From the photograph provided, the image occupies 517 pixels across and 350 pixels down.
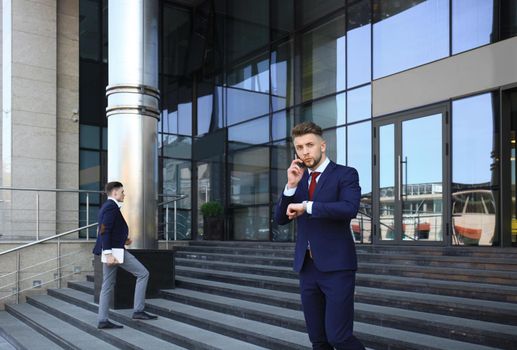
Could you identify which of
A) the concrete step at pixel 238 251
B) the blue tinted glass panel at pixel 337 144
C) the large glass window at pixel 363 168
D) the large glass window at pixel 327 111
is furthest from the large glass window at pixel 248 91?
the concrete step at pixel 238 251

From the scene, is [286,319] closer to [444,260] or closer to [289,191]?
[444,260]

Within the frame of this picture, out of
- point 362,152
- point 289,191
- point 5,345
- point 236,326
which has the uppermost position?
point 362,152

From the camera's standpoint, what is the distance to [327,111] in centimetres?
1361

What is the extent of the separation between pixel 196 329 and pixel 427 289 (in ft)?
9.46

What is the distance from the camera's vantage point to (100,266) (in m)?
8.75

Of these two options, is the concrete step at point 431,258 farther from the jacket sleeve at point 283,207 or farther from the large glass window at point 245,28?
the large glass window at point 245,28

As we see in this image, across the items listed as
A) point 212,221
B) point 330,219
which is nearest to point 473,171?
point 330,219

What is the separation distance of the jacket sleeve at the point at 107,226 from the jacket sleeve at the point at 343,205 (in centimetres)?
443

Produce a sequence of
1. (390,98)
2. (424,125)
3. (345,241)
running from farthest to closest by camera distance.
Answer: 1. (390,98)
2. (424,125)
3. (345,241)

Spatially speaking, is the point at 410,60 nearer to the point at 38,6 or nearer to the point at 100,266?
the point at 100,266

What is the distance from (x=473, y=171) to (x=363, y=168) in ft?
9.09

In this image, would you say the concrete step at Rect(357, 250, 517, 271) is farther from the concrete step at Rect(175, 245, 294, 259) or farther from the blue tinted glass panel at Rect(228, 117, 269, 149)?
the blue tinted glass panel at Rect(228, 117, 269, 149)

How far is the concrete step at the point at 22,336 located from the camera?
7.64 meters

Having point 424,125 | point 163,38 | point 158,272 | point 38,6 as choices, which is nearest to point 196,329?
point 158,272
